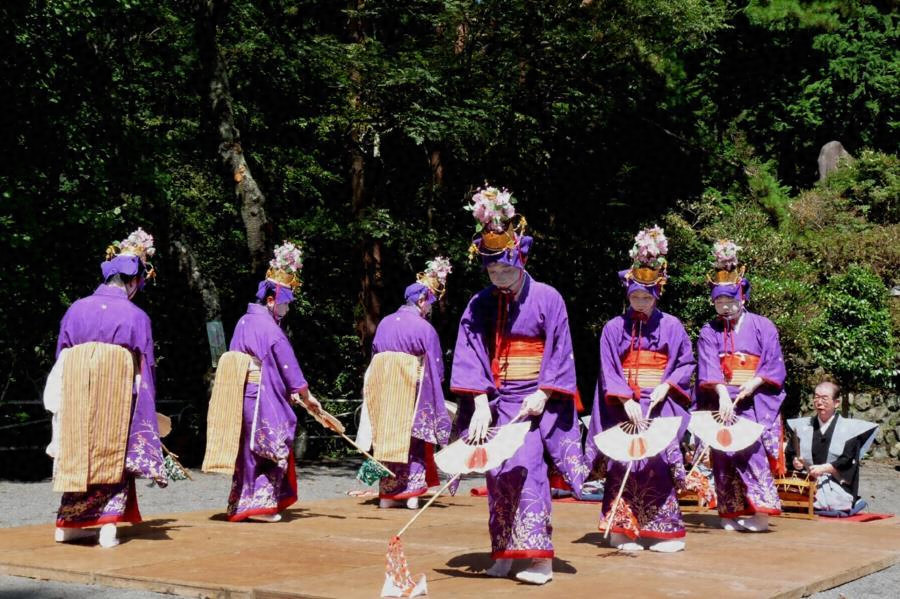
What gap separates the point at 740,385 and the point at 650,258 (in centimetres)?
170

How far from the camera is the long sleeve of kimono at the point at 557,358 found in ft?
20.1

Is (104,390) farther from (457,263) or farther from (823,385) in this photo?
(457,263)

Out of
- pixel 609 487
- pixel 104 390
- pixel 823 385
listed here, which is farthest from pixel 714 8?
pixel 104 390

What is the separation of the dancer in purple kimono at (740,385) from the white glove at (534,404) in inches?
110

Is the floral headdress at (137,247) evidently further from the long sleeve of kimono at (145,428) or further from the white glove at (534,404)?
the white glove at (534,404)

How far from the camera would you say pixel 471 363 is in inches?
246

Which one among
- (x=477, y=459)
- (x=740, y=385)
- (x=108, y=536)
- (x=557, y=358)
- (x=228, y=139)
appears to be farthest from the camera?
(x=228, y=139)

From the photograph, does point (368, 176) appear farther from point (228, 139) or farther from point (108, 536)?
point (108, 536)

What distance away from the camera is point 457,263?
15266 mm

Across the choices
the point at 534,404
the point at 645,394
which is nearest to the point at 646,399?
the point at 645,394

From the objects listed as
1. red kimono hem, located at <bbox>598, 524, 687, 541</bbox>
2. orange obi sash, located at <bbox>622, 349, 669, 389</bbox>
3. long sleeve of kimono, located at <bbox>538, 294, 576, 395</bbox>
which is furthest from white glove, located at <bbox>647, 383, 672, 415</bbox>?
long sleeve of kimono, located at <bbox>538, 294, 576, 395</bbox>

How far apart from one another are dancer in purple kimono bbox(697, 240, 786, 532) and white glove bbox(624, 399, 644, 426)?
1313 mm

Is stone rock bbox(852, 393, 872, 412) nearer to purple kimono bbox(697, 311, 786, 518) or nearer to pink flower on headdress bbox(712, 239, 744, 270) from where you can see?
purple kimono bbox(697, 311, 786, 518)

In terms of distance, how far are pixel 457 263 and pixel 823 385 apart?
6.64m
